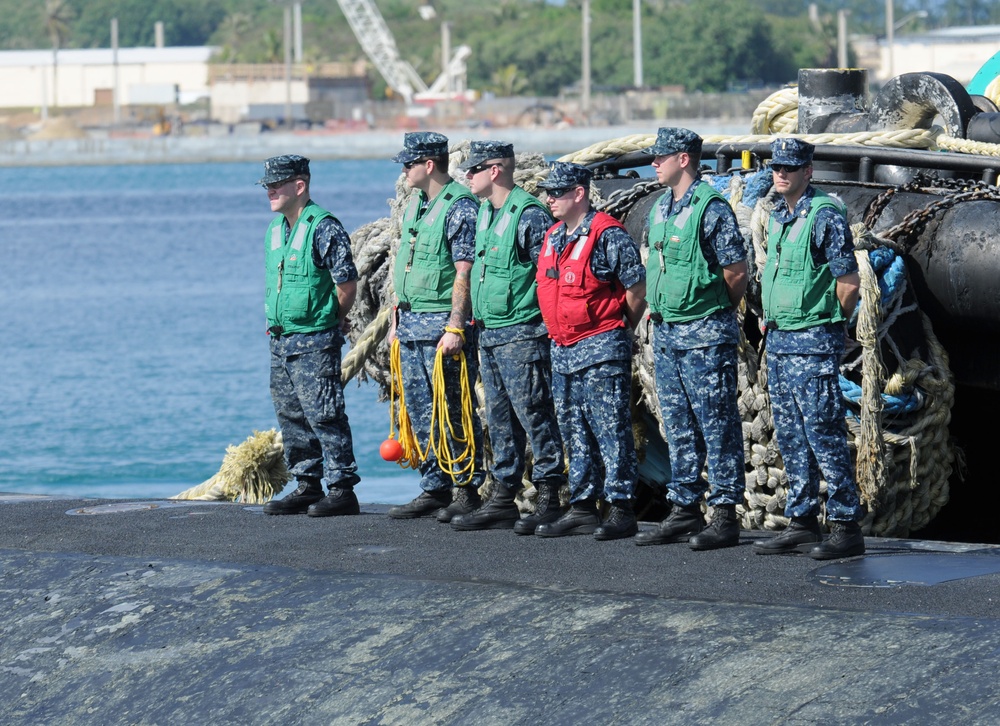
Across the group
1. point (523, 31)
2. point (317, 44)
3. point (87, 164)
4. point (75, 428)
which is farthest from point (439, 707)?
point (317, 44)

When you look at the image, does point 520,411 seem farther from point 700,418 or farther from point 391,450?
point 700,418

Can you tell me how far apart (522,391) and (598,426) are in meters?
0.43

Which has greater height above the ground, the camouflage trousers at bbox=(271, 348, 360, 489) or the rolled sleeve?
the rolled sleeve

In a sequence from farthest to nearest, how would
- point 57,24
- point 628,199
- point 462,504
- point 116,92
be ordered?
1. point 57,24
2. point 116,92
3. point 628,199
4. point 462,504

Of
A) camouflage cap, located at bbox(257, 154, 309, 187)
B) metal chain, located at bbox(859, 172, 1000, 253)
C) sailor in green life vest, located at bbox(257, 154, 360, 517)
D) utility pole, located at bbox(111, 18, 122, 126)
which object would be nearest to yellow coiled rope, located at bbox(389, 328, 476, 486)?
sailor in green life vest, located at bbox(257, 154, 360, 517)

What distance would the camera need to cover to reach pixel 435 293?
757 cm

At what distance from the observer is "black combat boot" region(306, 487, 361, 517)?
8.05 m

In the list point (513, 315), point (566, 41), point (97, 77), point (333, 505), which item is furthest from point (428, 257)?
point (97, 77)

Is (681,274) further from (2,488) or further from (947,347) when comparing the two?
(2,488)

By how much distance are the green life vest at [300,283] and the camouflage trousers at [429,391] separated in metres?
0.42

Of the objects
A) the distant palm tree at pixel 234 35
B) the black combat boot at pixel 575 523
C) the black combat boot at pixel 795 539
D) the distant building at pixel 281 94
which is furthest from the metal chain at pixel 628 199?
the distant palm tree at pixel 234 35

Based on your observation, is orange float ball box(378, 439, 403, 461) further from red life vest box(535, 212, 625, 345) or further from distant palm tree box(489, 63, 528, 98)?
distant palm tree box(489, 63, 528, 98)

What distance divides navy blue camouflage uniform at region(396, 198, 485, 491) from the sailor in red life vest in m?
0.50

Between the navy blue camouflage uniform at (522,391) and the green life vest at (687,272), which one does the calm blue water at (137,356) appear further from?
the green life vest at (687,272)
